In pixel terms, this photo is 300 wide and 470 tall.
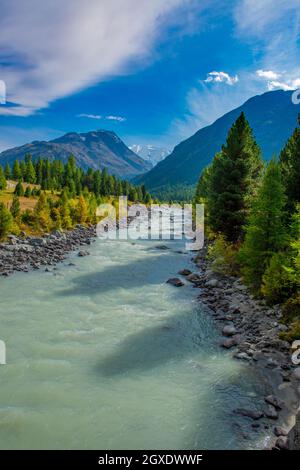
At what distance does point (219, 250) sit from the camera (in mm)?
31438

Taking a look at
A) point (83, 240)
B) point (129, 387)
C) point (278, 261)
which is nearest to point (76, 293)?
point (129, 387)

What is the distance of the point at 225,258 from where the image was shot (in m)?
29.6

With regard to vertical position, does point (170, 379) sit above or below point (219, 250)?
below

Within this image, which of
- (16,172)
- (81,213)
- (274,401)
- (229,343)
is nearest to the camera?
(274,401)

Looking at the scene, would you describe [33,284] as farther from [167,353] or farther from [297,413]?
[297,413]

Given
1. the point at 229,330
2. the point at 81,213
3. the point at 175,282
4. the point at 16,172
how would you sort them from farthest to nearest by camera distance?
the point at 16,172, the point at 81,213, the point at 175,282, the point at 229,330

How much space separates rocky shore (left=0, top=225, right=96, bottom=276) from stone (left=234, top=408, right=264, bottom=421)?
2287cm

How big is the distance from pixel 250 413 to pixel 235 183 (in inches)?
862

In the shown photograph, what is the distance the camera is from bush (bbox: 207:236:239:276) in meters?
28.4

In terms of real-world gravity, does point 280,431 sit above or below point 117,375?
below

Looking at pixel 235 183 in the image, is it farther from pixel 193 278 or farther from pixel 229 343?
pixel 229 343

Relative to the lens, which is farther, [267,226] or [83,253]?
[83,253]

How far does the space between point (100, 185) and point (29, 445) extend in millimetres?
105199

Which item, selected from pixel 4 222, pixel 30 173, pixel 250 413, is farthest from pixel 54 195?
pixel 250 413
